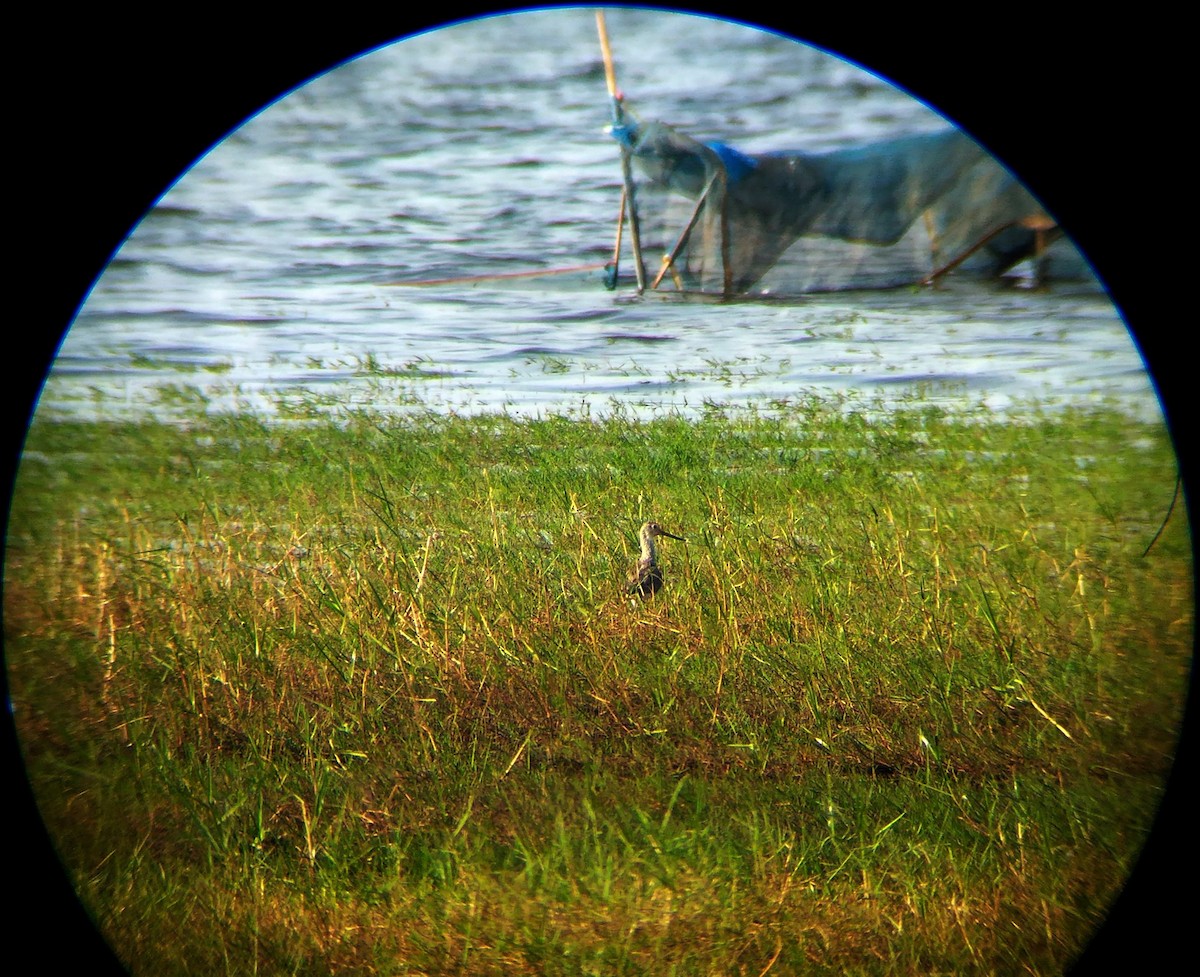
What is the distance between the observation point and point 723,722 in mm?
2525

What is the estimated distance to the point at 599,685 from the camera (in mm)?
2590

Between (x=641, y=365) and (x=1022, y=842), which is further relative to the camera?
(x=641, y=365)

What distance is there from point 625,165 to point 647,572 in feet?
3.72

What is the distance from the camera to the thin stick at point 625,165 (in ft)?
8.93

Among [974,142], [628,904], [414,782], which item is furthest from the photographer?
[974,142]

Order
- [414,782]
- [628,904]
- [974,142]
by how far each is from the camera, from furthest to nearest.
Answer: [974,142], [414,782], [628,904]

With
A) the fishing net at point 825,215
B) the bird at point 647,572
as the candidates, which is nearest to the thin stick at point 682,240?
the fishing net at point 825,215

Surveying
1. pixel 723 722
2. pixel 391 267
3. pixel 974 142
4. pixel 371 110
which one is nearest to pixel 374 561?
pixel 391 267

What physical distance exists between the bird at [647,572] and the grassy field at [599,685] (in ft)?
0.17

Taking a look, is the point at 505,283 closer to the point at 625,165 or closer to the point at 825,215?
the point at 625,165

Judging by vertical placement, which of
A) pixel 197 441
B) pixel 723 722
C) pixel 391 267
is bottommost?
pixel 723 722

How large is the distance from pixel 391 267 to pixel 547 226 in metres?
0.46

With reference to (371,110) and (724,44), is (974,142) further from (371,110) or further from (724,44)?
(371,110)

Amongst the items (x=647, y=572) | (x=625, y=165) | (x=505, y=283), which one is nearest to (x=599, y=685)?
(x=647, y=572)
